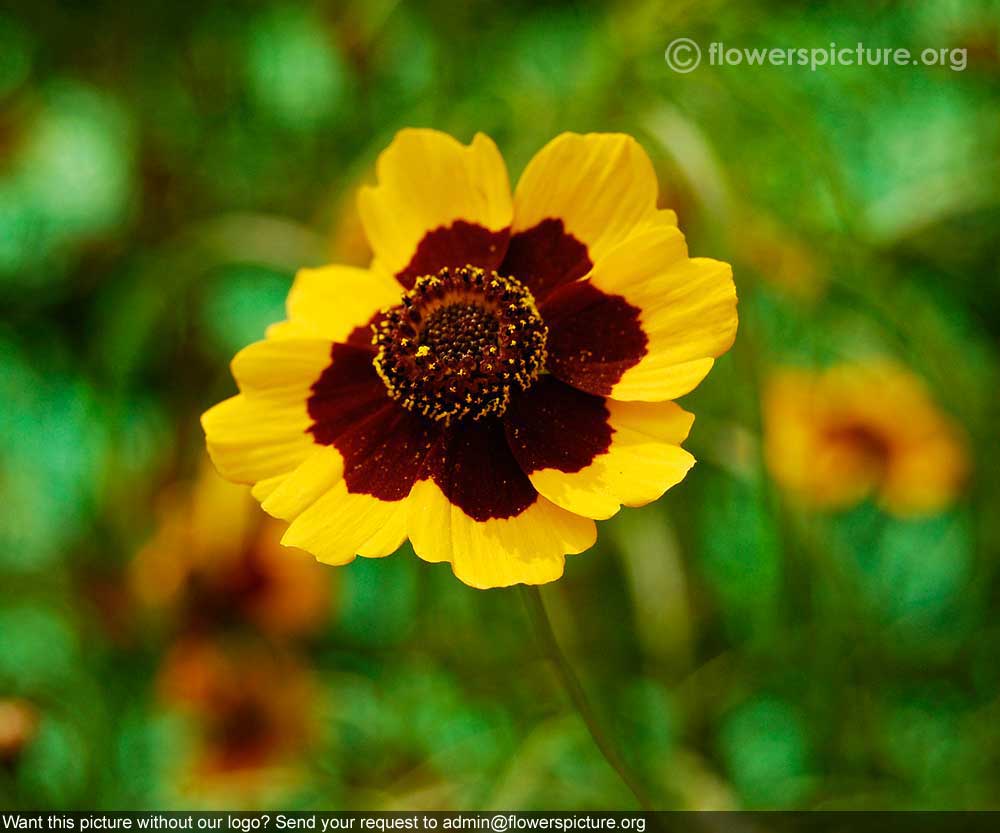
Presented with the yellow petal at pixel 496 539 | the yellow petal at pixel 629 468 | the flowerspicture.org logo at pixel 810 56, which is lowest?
the yellow petal at pixel 496 539

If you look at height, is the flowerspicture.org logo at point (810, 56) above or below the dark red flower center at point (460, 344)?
above

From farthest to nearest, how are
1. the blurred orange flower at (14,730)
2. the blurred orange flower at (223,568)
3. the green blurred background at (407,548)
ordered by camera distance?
the blurred orange flower at (223,568) < the green blurred background at (407,548) < the blurred orange flower at (14,730)

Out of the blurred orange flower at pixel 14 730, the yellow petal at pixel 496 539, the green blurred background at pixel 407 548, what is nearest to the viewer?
the yellow petal at pixel 496 539

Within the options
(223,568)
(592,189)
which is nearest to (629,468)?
(592,189)

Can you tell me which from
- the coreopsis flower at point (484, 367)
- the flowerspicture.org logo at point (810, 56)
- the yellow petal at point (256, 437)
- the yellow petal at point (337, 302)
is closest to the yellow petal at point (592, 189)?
the coreopsis flower at point (484, 367)

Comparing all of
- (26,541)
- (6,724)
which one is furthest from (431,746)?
(26,541)

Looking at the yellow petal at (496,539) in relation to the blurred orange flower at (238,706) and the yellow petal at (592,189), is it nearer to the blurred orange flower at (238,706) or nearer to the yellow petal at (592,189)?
the yellow petal at (592,189)

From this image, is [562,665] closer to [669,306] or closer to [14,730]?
[669,306]

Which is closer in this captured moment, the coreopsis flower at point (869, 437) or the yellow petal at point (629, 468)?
the yellow petal at point (629, 468)
